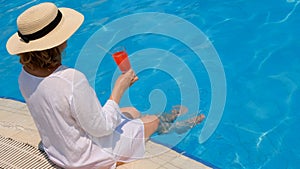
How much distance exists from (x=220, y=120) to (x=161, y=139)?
1075mm

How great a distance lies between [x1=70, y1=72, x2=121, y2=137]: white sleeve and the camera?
249 cm

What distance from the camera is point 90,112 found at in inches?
99.9

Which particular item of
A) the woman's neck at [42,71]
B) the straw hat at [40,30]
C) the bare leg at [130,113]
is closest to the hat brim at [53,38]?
the straw hat at [40,30]

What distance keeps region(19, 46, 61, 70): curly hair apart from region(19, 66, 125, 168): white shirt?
0.20 feet

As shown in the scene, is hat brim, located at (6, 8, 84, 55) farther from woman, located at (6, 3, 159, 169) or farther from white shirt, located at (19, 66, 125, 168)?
white shirt, located at (19, 66, 125, 168)

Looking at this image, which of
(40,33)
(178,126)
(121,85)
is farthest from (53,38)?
(178,126)

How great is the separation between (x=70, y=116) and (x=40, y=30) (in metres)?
0.54

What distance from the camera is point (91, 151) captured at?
9.27ft

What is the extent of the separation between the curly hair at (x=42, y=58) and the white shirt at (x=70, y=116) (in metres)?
0.06

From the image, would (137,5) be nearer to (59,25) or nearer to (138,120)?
(138,120)

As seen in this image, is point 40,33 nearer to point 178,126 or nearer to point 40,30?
point 40,30

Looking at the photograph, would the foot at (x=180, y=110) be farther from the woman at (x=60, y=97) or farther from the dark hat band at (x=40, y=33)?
the dark hat band at (x=40, y=33)

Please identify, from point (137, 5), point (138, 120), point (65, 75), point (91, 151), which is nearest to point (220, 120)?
point (138, 120)

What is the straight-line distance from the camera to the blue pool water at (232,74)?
423 cm
